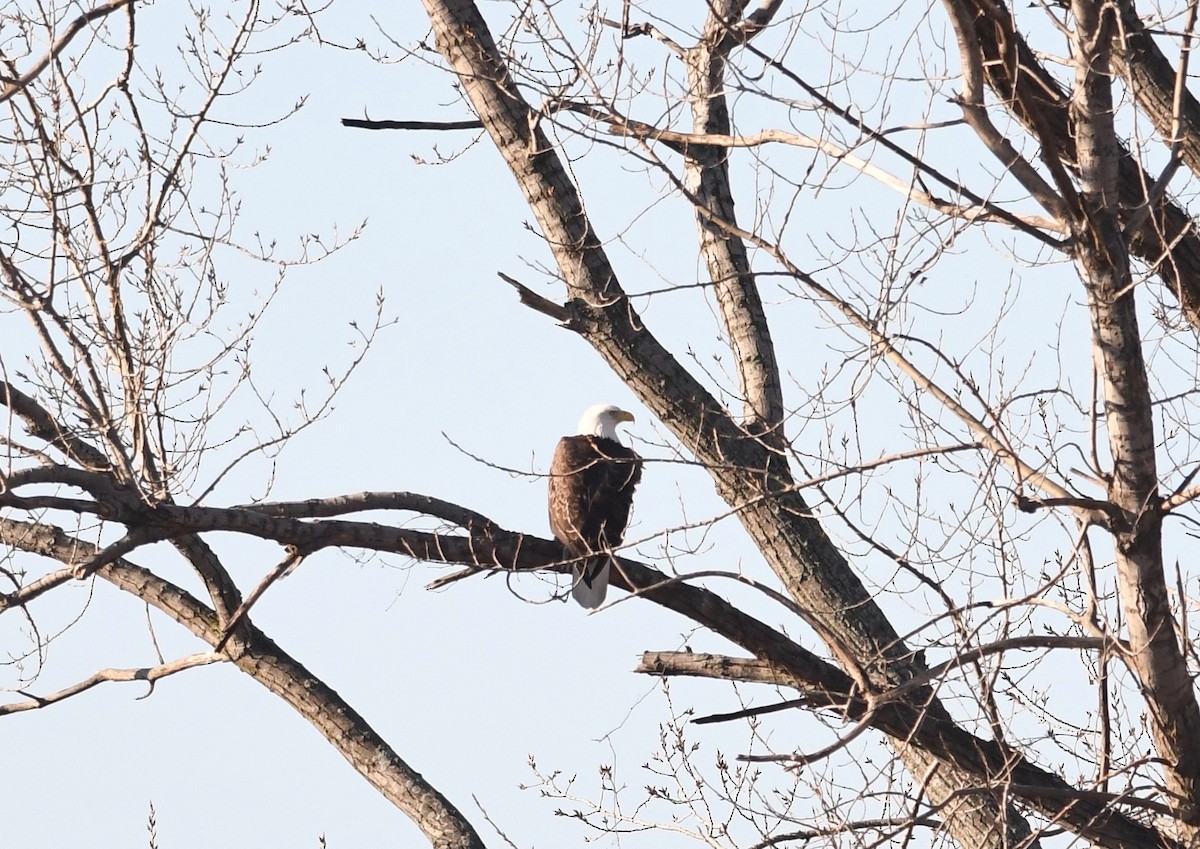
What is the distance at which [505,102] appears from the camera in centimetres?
483

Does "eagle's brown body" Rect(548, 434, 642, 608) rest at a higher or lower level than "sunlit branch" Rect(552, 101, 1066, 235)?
higher

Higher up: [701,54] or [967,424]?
[701,54]

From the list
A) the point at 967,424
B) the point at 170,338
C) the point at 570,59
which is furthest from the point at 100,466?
the point at 967,424

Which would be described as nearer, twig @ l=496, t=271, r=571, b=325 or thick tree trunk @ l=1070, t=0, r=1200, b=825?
thick tree trunk @ l=1070, t=0, r=1200, b=825

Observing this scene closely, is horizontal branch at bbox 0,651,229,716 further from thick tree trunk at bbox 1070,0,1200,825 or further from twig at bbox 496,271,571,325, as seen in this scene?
thick tree trunk at bbox 1070,0,1200,825

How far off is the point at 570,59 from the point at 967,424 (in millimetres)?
1521

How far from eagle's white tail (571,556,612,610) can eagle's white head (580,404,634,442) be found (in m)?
1.62

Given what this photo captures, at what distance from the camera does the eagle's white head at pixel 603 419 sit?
705cm

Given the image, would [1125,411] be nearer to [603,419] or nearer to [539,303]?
[539,303]

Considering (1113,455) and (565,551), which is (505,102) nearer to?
(565,551)

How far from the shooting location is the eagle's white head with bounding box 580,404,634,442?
705cm

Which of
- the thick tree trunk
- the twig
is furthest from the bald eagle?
the thick tree trunk

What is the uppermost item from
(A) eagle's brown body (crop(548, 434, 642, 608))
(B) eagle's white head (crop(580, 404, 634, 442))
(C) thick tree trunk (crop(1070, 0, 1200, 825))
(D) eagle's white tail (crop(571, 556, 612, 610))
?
(B) eagle's white head (crop(580, 404, 634, 442))

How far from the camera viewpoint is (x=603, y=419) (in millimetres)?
7066
